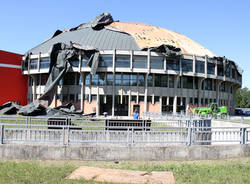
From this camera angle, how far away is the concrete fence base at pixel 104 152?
32.2 feet

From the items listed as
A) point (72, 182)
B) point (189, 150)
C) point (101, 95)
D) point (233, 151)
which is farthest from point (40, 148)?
point (101, 95)

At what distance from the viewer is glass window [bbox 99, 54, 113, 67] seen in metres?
37.3

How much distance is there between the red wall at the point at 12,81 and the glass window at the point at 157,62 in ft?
83.4

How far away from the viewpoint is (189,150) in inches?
403

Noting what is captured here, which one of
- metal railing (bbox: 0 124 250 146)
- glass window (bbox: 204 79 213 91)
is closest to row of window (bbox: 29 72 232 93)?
glass window (bbox: 204 79 213 91)

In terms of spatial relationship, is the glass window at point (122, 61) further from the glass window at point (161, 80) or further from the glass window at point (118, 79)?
the glass window at point (161, 80)

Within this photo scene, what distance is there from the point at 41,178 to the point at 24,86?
4267 cm

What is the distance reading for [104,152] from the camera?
995cm

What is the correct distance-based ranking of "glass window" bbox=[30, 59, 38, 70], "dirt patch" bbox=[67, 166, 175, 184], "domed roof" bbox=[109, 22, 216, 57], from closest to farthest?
"dirt patch" bbox=[67, 166, 175, 184] → "glass window" bbox=[30, 59, 38, 70] → "domed roof" bbox=[109, 22, 216, 57]

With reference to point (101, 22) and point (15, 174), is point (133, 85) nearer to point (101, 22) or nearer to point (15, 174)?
point (101, 22)

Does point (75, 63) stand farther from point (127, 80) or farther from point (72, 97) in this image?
point (127, 80)

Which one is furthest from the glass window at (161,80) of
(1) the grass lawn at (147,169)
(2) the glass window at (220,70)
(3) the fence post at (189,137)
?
(1) the grass lawn at (147,169)

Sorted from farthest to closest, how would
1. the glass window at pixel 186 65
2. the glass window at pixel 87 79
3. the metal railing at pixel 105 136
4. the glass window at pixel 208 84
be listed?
the glass window at pixel 208 84 → the glass window at pixel 87 79 → the glass window at pixel 186 65 → the metal railing at pixel 105 136

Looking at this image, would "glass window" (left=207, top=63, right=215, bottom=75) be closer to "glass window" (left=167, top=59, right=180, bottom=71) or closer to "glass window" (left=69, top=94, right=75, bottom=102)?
"glass window" (left=167, top=59, right=180, bottom=71)
